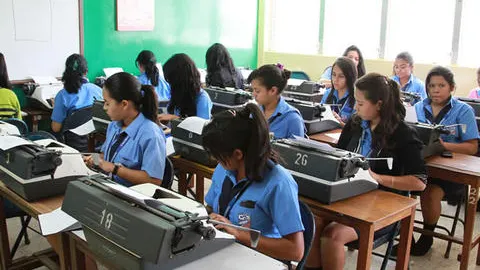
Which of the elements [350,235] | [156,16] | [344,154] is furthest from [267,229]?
[156,16]

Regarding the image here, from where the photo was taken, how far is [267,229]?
1634 millimetres

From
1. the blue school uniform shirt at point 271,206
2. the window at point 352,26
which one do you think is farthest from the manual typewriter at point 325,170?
the window at point 352,26

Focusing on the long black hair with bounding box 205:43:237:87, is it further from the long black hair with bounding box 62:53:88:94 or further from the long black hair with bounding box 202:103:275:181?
the long black hair with bounding box 202:103:275:181

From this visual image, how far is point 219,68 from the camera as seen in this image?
456 centimetres

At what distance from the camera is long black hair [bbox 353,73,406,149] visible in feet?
7.50

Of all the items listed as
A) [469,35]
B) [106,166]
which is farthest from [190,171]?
[469,35]

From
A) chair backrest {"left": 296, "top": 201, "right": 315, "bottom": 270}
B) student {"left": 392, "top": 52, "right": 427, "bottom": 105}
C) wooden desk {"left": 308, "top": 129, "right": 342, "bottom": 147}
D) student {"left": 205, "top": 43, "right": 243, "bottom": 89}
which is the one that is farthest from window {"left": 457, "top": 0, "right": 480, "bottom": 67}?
chair backrest {"left": 296, "top": 201, "right": 315, "bottom": 270}

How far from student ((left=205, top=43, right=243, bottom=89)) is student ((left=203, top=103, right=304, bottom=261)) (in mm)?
2913

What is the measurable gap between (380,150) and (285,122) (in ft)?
2.12

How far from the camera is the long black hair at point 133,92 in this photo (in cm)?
224

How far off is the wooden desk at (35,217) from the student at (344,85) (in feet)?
7.47

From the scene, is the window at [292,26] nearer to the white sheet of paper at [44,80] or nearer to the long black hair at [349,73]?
the long black hair at [349,73]

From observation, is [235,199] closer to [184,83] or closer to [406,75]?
[184,83]

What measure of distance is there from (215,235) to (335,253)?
0.88 m
